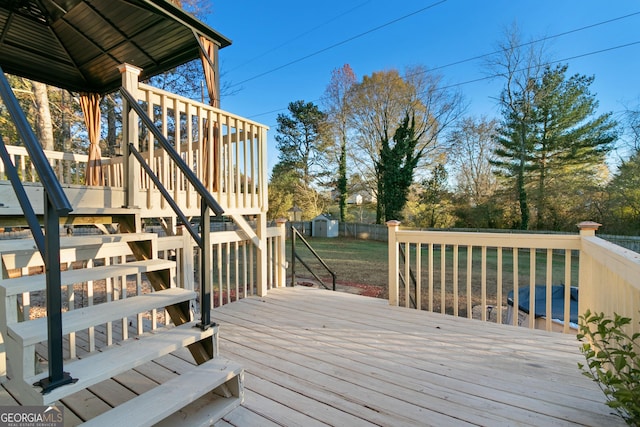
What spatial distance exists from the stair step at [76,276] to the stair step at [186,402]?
2.15 ft

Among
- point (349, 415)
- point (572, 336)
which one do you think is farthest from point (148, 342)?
point (572, 336)

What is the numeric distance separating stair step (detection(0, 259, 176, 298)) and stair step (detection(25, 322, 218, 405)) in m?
0.41

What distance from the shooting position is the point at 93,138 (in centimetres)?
441

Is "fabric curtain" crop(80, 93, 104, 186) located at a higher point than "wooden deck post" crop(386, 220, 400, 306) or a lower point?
higher

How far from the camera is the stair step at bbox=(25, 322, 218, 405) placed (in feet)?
3.36

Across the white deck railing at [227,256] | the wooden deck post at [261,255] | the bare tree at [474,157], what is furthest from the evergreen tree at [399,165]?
the wooden deck post at [261,255]

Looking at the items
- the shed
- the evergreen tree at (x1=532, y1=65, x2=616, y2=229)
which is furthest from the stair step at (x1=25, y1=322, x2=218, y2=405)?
the shed

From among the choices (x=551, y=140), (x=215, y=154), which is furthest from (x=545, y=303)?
(x=551, y=140)

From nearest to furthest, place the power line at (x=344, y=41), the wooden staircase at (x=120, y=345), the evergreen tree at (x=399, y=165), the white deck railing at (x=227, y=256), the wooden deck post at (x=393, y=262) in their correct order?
the wooden staircase at (x=120, y=345)
the white deck railing at (x=227, y=256)
the wooden deck post at (x=393, y=262)
the power line at (x=344, y=41)
the evergreen tree at (x=399, y=165)

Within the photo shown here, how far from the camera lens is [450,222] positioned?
15.7 m

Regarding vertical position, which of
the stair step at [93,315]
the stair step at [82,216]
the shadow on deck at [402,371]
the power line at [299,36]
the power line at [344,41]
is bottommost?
the shadow on deck at [402,371]

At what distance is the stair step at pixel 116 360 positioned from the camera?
102 cm

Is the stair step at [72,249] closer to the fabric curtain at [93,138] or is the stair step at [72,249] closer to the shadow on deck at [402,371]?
the shadow on deck at [402,371]

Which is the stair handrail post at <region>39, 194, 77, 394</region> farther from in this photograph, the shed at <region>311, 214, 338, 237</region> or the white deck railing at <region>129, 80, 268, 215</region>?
the shed at <region>311, 214, 338, 237</region>
